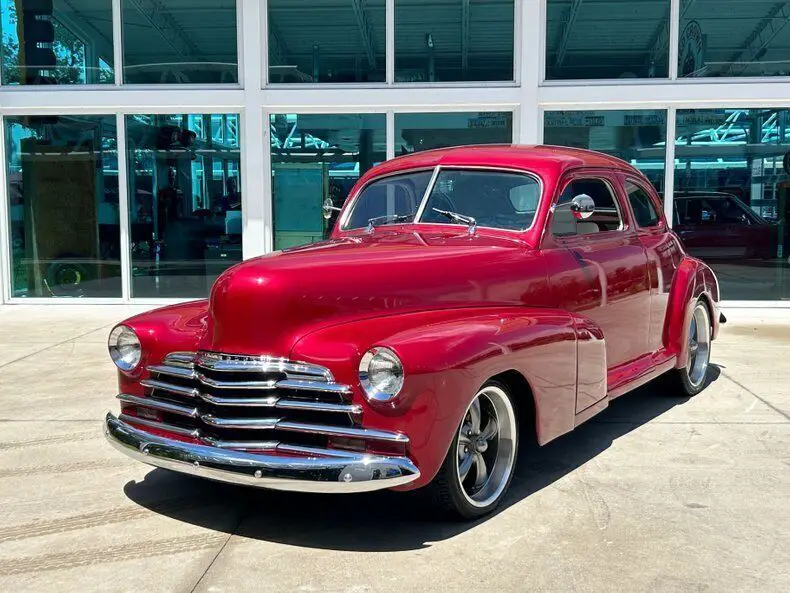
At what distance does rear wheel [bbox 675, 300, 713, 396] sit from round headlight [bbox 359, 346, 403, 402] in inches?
137

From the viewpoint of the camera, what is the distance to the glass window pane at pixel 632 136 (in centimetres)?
1034

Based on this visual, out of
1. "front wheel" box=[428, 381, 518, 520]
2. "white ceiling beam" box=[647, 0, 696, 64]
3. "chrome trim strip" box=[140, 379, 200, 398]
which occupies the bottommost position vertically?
"front wheel" box=[428, 381, 518, 520]

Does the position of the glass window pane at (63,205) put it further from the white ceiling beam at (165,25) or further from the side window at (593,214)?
the side window at (593,214)

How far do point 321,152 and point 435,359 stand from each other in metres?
7.82

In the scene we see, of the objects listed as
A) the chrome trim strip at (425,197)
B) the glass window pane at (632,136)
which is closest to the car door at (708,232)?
the glass window pane at (632,136)

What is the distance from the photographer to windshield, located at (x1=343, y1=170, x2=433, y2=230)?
4672 mm

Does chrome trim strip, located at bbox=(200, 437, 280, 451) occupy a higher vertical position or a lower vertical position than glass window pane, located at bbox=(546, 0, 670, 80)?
lower

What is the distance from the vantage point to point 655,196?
235 inches

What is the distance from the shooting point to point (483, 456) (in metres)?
3.76

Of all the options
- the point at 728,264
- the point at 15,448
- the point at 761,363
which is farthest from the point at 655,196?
the point at 728,264

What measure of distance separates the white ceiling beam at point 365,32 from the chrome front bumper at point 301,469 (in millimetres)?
8230

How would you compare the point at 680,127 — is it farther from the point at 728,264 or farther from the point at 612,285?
the point at 612,285

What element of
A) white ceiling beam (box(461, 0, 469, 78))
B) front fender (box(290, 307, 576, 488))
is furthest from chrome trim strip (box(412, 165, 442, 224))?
white ceiling beam (box(461, 0, 469, 78))

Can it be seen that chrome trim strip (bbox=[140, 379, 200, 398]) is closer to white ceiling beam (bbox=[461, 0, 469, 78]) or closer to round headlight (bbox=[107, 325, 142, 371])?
round headlight (bbox=[107, 325, 142, 371])
